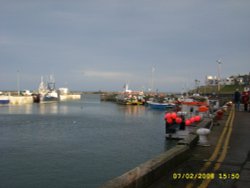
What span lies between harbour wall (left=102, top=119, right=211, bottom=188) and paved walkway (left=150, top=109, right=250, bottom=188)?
0.17 meters

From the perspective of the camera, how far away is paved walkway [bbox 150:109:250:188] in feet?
26.5

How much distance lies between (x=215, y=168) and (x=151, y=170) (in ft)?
8.64

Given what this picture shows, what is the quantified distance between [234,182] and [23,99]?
140 metres

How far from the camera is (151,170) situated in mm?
7938

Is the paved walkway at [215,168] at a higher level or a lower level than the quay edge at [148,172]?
lower

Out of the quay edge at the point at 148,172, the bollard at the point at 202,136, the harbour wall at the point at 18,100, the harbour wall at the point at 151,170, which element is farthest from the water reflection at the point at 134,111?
the quay edge at the point at 148,172

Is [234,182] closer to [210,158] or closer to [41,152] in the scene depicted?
[210,158]

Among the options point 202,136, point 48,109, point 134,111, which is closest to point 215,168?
point 202,136

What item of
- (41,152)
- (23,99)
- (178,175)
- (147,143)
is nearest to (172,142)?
(147,143)

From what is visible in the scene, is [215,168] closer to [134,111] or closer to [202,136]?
[202,136]

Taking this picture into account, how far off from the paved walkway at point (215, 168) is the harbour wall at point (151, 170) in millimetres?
172

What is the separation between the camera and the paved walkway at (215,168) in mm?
8062

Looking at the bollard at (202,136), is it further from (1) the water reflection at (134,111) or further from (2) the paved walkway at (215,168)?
(1) the water reflection at (134,111)

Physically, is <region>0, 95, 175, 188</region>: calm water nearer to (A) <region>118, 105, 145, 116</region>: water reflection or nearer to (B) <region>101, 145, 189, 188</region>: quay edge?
(B) <region>101, 145, 189, 188</region>: quay edge
